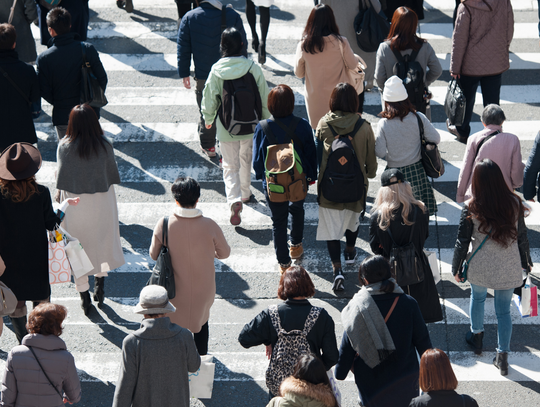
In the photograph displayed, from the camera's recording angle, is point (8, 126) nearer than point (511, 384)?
No

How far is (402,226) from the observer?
5758mm

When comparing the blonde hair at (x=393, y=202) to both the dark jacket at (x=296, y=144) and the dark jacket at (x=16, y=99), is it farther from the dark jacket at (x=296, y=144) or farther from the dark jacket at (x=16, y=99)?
the dark jacket at (x=16, y=99)

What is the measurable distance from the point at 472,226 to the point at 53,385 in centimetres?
338

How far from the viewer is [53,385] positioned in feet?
16.0

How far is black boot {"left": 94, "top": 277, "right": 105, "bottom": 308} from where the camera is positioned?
23.5 ft

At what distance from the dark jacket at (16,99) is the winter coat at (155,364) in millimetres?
4222

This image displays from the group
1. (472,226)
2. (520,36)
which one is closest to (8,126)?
(472,226)

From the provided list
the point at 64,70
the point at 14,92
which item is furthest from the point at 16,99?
the point at 64,70

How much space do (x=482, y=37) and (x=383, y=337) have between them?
5.10m

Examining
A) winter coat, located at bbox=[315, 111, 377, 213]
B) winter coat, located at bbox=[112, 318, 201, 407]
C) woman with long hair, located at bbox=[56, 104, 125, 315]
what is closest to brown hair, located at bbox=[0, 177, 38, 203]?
woman with long hair, located at bbox=[56, 104, 125, 315]

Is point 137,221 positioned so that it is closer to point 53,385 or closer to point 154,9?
point 53,385

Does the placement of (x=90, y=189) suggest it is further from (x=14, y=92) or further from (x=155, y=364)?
(x=155, y=364)

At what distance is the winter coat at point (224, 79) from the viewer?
7730 millimetres

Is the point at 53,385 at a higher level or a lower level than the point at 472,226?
lower
